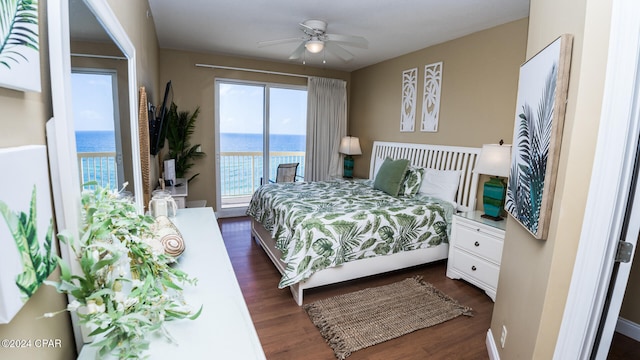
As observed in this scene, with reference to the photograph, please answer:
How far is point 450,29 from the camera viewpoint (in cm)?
341

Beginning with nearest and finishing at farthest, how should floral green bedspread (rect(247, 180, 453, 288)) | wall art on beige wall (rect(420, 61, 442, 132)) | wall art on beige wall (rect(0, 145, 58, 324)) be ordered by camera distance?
wall art on beige wall (rect(0, 145, 58, 324))
floral green bedspread (rect(247, 180, 453, 288))
wall art on beige wall (rect(420, 61, 442, 132))

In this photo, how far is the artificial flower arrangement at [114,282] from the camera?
0.73m

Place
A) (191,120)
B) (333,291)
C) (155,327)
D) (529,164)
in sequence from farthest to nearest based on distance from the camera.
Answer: (191,120), (333,291), (529,164), (155,327)

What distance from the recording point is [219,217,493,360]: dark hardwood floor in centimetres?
206

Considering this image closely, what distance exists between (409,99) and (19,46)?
4.38m

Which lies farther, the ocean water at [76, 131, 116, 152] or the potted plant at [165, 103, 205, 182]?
the potted plant at [165, 103, 205, 182]

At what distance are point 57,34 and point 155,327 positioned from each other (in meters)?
0.76

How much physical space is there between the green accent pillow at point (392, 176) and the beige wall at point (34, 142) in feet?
10.7

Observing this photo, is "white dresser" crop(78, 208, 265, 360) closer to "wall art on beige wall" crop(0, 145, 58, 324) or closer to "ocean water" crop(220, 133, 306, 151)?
"wall art on beige wall" crop(0, 145, 58, 324)

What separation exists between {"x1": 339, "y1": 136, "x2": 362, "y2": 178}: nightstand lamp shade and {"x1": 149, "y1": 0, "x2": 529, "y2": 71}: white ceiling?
62.7 inches

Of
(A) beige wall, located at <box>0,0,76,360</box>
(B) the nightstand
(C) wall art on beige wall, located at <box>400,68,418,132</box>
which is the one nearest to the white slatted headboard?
(C) wall art on beige wall, located at <box>400,68,418,132</box>

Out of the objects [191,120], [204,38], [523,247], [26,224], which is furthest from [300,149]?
[26,224]

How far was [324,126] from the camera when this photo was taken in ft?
18.2

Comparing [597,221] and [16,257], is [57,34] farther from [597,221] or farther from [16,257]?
[597,221]
